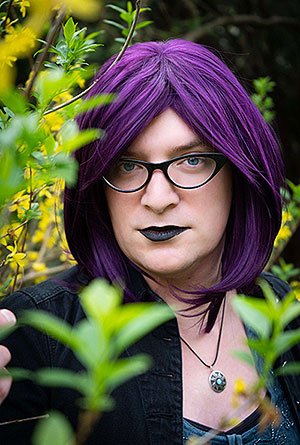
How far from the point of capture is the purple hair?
126cm

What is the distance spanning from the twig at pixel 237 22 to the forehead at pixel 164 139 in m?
2.37

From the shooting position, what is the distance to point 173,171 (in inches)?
48.8

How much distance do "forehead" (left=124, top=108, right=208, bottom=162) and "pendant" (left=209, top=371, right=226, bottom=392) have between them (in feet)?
1.89

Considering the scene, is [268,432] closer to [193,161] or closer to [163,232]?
[163,232]

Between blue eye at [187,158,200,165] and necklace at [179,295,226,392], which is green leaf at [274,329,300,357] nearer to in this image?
blue eye at [187,158,200,165]

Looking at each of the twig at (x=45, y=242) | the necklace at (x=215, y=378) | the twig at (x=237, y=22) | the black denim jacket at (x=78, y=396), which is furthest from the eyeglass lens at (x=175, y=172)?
the twig at (x=237, y=22)

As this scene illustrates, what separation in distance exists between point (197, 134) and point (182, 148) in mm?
52

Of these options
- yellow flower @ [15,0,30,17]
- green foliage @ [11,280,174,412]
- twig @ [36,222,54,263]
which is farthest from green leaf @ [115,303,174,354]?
twig @ [36,222,54,263]

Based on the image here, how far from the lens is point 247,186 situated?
1451 mm

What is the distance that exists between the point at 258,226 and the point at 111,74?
0.57 metres

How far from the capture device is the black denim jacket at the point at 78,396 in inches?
44.7

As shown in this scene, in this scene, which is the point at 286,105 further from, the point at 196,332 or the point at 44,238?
the point at 196,332

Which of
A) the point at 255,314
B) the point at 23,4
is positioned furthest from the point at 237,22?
the point at 255,314

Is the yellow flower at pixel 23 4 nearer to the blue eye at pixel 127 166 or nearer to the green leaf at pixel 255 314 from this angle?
the blue eye at pixel 127 166
